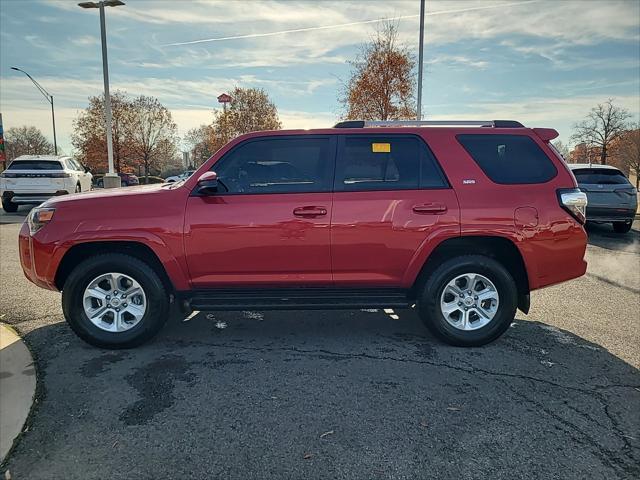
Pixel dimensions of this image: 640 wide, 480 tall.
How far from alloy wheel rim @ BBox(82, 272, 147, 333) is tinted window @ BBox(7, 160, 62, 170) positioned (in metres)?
12.6

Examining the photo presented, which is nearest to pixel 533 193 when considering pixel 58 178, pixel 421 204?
pixel 421 204

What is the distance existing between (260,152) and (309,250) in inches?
40.3

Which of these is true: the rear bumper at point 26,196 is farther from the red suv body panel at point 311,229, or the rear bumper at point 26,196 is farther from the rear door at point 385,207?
the rear door at point 385,207

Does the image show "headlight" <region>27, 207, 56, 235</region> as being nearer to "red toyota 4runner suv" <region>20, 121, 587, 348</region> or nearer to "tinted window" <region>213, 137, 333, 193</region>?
"red toyota 4runner suv" <region>20, 121, 587, 348</region>

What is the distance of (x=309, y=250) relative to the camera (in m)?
4.22

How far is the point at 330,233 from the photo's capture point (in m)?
4.20

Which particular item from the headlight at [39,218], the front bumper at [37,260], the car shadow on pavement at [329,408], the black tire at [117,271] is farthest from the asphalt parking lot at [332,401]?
the headlight at [39,218]

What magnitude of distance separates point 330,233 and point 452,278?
1.18m

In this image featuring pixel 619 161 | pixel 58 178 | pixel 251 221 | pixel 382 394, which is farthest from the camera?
pixel 619 161

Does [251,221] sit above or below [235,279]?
above

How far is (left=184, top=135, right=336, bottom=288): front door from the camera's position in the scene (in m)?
4.18

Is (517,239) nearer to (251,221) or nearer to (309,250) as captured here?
(309,250)

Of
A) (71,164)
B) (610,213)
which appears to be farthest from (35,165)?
(610,213)

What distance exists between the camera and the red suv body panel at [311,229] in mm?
4176
